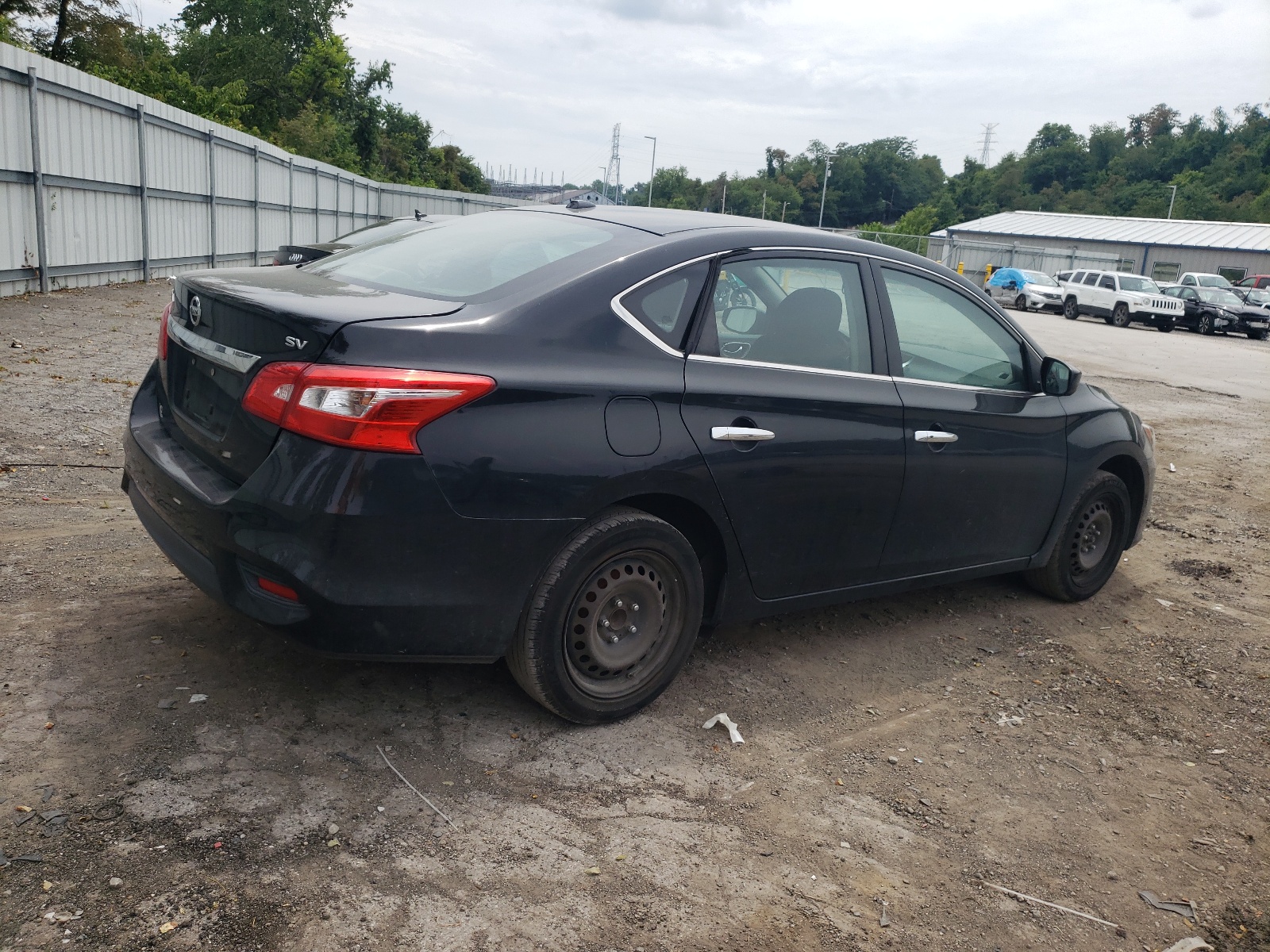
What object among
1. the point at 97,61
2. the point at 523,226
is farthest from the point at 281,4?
the point at 523,226

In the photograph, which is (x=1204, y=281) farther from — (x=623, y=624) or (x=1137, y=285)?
(x=623, y=624)

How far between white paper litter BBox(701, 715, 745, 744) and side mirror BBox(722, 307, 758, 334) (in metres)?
1.33

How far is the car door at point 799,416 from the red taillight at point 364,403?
2.85 feet

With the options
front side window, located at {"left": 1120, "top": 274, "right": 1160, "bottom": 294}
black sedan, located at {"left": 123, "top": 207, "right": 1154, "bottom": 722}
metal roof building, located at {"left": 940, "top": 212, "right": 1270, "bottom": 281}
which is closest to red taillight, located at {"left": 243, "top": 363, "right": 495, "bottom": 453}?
black sedan, located at {"left": 123, "top": 207, "right": 1154, "bottom": 722}

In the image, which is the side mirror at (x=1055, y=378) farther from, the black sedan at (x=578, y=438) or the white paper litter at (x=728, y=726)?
the white paper litter at (x=728, y=726)

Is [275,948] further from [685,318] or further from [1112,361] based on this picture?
[1112,361]

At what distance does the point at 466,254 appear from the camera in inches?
147

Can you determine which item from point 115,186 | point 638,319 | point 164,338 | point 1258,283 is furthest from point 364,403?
point 1258,283

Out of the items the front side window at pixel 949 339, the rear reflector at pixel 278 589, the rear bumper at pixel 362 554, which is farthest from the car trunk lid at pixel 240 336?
the front side window at pixel 949 339

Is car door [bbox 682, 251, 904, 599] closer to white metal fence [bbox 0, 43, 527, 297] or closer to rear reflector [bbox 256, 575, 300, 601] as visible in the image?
rear reflector [bbox 256, 575, 300, 601]

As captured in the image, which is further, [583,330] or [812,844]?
[583,330]

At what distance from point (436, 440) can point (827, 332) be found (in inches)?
66.6

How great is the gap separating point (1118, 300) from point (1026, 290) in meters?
4.53

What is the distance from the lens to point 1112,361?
18.8 meters
